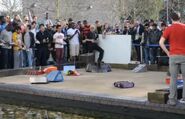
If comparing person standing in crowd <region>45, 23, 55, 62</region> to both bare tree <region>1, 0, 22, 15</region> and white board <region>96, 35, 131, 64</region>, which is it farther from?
bare tree <region>1, 0, 22, 15</region>

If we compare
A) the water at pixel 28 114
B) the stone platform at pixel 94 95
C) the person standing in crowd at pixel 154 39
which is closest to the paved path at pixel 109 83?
the stone platform at pixel 94 95

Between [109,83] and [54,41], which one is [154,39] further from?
[109,83]

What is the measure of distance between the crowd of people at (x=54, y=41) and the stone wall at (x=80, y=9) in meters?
24.3

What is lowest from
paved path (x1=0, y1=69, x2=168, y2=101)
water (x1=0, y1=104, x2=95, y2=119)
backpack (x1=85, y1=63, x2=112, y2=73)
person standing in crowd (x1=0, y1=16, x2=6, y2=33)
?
water (x1=0, y1=104, x2=95, y2=119)

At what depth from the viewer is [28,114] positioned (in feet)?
38.1

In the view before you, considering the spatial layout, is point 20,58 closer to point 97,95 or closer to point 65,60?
point 65,60

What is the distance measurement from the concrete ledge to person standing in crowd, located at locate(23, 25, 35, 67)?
401 centimetres

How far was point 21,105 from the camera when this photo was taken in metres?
13.1

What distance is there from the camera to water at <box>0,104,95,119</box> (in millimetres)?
11219

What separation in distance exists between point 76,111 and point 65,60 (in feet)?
29.0

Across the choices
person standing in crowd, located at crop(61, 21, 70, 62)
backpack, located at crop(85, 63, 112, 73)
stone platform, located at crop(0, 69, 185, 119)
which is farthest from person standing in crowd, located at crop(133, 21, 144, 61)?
stone platform, located at crop(0, 69, 185, 119)

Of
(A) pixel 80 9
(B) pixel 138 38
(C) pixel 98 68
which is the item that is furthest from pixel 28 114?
(A) pixel 80 9

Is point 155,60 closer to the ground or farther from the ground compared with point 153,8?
closer to the ground

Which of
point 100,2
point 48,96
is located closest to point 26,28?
point 48,96
